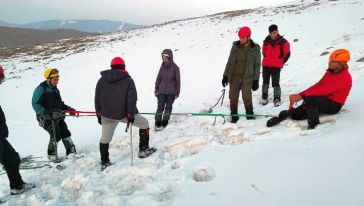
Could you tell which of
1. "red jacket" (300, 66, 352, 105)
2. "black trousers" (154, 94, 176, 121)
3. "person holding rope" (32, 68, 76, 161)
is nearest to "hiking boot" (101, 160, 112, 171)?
"person holding rope" (32, 68, 76, 161)

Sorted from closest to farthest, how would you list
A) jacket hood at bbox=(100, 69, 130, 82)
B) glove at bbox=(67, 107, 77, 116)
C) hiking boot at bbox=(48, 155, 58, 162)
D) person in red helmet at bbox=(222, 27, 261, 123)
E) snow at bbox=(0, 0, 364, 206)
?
snow at bbox=(0, 0, 364, 206), jacket hood at bbox=(100, 69, 130, 82), person in red helmet at bbox=(222, 27, 261, 123), hiking boot at bbox=(48, 155, 58, 162), glove at bbox=(67, 107, 77, 116)

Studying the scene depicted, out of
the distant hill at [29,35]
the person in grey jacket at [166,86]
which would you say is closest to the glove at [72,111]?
the person in grey jacket at [166,86]

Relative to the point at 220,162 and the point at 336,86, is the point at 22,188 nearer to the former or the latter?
the point at 220,162

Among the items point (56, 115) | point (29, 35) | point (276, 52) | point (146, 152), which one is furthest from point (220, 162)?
point (29, 35)

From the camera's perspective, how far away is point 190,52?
24.4 m

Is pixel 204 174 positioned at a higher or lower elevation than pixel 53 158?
higher

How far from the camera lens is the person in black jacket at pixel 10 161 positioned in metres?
5.80

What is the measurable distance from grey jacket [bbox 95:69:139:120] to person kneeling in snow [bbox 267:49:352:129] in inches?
139

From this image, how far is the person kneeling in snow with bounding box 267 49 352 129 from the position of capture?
6.28 metres

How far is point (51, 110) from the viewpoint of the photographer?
741 cm

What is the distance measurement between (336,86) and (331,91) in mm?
134

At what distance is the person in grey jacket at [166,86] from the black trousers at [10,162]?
348 cm

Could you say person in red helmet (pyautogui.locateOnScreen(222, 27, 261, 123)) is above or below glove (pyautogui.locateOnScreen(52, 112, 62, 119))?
above

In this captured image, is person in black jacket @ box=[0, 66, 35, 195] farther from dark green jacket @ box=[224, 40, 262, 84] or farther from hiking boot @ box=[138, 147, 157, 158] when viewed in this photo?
dark green jacket @ box=[224, 40, 262, 84]
